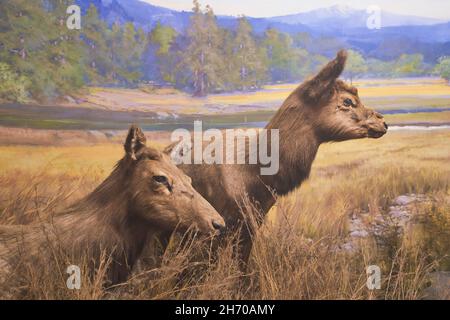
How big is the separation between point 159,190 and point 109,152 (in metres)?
1.05

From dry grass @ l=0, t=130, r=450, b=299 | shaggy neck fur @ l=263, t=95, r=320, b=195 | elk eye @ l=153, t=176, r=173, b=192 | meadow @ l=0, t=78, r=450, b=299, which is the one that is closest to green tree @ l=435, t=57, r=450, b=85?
meadow @ l=0, t=78, r=450, b=299

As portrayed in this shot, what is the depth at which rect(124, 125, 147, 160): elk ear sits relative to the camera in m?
3.43

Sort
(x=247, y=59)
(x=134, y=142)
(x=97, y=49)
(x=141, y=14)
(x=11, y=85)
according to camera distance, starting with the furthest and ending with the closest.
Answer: (x=247, y=59) < (x=141, y=14) < (x=97, y=49) < (x=11, y=85) < (x=134, y=142)

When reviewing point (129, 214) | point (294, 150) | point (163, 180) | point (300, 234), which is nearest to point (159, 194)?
point (163, 180)

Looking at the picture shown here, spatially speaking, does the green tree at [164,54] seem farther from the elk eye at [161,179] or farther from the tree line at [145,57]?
the elk eye at [161,179]

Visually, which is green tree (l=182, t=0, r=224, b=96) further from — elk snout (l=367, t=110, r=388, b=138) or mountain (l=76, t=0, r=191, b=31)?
elk snout (l=367, t=110, r=388, b=138)

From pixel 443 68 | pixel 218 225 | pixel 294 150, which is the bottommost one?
pixel 218 225

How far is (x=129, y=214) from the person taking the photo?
138 inches

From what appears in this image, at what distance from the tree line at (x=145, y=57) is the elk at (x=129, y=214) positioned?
3.88ft

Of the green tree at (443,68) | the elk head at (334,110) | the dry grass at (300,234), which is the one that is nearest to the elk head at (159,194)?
the dry grass at (300,234)

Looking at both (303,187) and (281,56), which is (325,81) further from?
(303,187)

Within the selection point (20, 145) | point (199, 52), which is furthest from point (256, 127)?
point (20, 145)

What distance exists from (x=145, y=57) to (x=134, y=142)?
1.28 m
